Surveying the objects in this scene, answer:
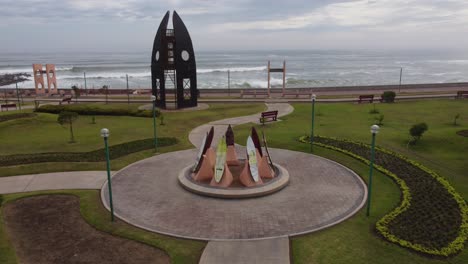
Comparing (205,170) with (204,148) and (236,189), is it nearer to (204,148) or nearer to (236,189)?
(204,148)

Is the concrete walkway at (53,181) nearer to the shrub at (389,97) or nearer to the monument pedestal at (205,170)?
the monument pedestal at (205,170)

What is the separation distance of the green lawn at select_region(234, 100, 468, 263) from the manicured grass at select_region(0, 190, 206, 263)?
2949mm

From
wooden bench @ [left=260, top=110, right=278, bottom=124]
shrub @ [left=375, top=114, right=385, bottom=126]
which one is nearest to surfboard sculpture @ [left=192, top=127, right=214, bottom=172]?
wooden bench @ [left=260, top=110, right=278, bottom=124]

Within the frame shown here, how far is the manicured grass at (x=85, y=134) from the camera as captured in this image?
17281mm

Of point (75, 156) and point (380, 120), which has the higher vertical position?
point (380, 120)

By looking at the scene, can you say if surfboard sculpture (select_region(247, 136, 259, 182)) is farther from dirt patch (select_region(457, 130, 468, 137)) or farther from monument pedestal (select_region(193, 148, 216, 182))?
dirt patch (select_region(457, 130, 468, 137))

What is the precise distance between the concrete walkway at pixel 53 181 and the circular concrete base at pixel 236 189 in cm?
381

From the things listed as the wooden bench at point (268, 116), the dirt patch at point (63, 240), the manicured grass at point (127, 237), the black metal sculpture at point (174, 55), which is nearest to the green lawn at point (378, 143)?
the wooden bench at point (268, 116)

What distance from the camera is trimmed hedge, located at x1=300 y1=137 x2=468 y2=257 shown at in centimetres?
1022

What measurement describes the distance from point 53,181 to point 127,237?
6.67 metres

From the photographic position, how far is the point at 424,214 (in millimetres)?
11852

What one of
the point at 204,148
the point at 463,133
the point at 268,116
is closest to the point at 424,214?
the point at 204,148

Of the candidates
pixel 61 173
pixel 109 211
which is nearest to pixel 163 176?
pixel 109 211

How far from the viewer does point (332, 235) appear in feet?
35.5
